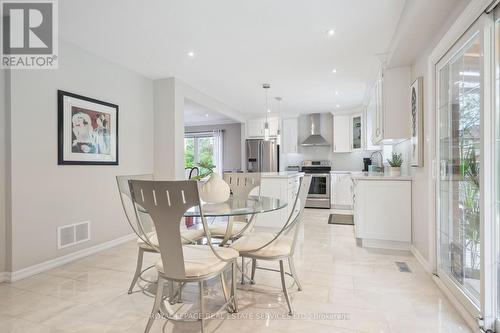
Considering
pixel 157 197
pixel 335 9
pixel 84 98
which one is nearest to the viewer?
pixel 157 197

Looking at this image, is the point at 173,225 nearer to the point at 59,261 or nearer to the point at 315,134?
the point at 59,261

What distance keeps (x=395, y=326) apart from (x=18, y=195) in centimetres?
338

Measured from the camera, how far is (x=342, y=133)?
674cm

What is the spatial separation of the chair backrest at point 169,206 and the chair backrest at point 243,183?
1595 millimetres

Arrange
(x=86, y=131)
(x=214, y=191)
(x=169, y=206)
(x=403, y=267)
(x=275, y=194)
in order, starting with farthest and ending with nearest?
(x=275, y=194)
(x=86, y=131)
(x=403, y=267)
(x=214, y=191)
(x=169, y=206)

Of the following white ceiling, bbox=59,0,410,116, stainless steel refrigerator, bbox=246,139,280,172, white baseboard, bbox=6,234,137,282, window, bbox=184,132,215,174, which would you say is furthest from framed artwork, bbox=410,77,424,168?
window, bbox=184,132,215,174

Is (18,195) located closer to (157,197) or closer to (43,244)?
(43,244)

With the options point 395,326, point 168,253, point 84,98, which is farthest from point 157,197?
point 84,98

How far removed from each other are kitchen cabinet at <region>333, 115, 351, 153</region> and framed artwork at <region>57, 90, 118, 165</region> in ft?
16.8

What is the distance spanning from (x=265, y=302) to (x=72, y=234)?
2403 mm

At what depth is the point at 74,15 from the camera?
8.19 ft

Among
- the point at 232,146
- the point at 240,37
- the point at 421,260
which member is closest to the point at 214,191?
the point at 240,37

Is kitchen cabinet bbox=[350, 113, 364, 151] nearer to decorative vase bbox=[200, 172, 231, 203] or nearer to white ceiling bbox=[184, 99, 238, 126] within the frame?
white ceiling bbox=[184, 99, 238, 126]

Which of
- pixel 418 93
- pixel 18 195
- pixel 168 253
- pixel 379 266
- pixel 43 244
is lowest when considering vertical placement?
pixel 379 266
